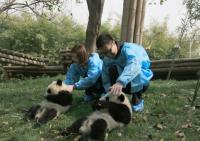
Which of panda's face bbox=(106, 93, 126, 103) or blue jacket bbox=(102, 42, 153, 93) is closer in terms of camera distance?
panda's face bbox=(106, 93, 126, 103)

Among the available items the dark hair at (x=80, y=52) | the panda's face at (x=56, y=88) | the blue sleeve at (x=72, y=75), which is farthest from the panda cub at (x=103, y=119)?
the blue sleeve at (x=72, y=75)

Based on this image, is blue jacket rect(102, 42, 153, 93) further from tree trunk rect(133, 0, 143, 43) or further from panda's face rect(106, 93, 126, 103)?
tree trunk rect(133, 0, 143, 43)

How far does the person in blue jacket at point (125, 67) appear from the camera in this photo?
6.76 meters

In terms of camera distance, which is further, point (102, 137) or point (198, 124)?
point (198, 124)

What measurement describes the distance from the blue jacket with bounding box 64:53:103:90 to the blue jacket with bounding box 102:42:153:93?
0.21 meters

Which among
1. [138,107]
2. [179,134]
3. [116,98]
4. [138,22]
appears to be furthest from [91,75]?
[138,22]

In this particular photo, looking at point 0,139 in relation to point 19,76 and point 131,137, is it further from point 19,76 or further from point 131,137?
point 19,76

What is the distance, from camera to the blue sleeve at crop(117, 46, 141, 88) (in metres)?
6.63

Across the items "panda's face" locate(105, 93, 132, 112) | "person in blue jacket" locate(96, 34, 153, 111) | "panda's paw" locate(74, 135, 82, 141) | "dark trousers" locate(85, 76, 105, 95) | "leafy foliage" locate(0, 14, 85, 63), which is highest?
"person in blue jacket" locate(96, 34, 153, 111)

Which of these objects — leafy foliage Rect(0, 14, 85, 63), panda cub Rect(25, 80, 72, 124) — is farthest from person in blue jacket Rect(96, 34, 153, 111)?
leafy foliage Rect(0, 14, 85, 63)

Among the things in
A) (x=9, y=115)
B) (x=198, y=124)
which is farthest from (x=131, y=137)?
(x=9, y=115)

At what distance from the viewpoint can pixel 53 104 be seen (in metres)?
7.54

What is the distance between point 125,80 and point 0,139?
1872mm

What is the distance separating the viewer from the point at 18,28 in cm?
2122
